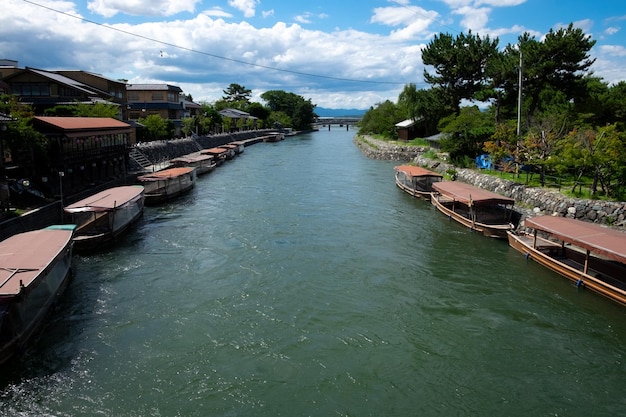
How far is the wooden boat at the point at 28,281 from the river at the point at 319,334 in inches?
23.6

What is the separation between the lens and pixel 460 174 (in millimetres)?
36875

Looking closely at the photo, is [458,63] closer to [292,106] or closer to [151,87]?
[151,87]

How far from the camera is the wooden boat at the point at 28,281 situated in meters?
12.0

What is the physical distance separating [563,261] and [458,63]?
37399mm

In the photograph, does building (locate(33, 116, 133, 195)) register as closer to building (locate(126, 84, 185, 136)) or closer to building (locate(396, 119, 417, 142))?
building (locate(126, 84, 185, 136))

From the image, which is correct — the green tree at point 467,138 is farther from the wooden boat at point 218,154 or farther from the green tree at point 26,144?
the green tree at point 26,144

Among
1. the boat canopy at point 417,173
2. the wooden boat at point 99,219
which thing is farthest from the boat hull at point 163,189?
the boat canopy at point 417,173

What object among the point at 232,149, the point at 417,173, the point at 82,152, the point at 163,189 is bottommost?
the point at 163,189

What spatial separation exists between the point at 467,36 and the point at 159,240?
4459 cm

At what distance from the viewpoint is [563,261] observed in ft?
61.8

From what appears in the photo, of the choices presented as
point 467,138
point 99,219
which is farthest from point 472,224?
point 99,219

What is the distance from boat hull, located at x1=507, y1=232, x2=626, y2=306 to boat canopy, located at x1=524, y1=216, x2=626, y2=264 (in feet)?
4.05

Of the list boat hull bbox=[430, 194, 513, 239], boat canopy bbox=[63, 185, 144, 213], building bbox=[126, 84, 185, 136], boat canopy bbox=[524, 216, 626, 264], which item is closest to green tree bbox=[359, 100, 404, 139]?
building bbox=[126, 84, 185, 136]

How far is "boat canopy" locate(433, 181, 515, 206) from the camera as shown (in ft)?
79.1
